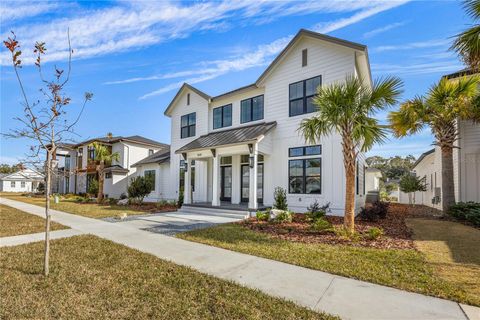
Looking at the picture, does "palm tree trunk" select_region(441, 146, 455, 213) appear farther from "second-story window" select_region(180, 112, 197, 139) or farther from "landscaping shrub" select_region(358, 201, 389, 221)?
"second-story window" select_region(180, 112, 197, 139)

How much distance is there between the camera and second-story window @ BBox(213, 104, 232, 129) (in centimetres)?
1745

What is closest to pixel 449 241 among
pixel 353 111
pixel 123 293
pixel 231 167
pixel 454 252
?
pixel 454 252

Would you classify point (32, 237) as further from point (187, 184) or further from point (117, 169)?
point (117, 169)

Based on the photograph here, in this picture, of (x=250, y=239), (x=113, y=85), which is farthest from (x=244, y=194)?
(x=113, y=85)

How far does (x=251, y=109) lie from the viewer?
16.3 meters

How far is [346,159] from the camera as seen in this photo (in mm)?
8734

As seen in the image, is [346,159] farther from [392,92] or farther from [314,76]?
[314,76]

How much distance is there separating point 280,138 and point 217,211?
16.9 ft

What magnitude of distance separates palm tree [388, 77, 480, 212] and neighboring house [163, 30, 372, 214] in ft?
10.2

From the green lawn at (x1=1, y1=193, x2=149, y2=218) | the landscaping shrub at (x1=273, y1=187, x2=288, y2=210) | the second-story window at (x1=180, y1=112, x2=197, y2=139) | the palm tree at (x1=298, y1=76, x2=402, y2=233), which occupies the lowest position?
the green lawn at (x1=1, y1=193, x2=149, y2=218)

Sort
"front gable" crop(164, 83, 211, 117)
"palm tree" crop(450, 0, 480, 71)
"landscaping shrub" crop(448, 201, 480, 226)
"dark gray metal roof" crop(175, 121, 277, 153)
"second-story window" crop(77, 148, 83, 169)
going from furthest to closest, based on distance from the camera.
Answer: "second-story window" crop(77, 148, 83, 169)
"front gable" crop(164, 83, 211, 117)
"dark gray metal roof" crop(175, 121, 277, 153)
"landscaping shrub" crop(448, 201, 480, 226)
"palm tree" crop(450, 0, 480, 71)

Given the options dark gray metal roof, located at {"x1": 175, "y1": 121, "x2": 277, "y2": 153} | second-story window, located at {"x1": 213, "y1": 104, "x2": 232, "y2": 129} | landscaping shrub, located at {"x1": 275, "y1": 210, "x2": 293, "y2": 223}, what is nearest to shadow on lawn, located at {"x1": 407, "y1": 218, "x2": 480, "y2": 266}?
landscaping shrub, located at {"x1": 275, "y1": 210, "x2": 293, "y2": 223}

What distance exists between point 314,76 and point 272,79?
2.54 metres

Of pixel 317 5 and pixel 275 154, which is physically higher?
pixel 317 5
